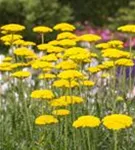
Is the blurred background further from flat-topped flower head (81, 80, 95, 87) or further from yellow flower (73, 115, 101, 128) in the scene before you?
yellow flower (73, 115, 101, 128)

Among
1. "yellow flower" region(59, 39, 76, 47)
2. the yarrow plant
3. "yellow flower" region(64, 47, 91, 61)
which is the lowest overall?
the yarrow plant

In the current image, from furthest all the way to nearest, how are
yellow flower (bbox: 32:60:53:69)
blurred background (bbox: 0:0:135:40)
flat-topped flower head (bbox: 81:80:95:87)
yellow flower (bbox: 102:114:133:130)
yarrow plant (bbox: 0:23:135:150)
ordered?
blurred background (bbox: 0:0:135:40), flat-topped flower head (bbox: 81:80:95:87), yellow flower (bbox: 32:60:53:69), yarrow plant (bbox: 0:23:135:150), yellow flower (bbox: 102:114:133:130)

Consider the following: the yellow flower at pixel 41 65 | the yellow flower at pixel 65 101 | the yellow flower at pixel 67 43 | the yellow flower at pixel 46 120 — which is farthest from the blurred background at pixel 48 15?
the yellow flower at pixel 46 120

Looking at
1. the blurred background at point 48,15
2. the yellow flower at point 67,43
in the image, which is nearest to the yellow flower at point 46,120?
the yellow flower at point 67,43

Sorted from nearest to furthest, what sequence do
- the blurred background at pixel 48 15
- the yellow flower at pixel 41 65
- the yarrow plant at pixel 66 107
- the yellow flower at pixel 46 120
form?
the yellow flower at pixel 46 120
the yarrow plant at pixel 66 107
the yellow flower at pixel 41 65
the blurred background at pixel 48 15

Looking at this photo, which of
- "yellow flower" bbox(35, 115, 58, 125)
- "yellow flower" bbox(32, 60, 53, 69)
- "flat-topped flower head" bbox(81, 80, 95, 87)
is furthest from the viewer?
"flat-topped flower head" bbox(81, 80, 95, 87)

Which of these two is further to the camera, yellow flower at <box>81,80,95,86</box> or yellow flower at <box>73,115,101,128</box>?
yellow flower at <box>81,80,95,86</box>

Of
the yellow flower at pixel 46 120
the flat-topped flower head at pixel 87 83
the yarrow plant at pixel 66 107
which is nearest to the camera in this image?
the yellow flower at pixel 46 120

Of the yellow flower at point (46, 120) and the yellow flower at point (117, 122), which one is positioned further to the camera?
the yellow flower at point (46, 120)

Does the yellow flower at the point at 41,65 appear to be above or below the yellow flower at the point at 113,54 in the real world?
below

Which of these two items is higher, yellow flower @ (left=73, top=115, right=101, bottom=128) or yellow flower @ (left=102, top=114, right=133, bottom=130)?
yellow flower @ (left=102, top=114, right=133, bottom=130)

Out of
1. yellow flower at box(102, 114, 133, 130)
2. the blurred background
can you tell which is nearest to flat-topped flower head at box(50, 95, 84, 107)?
yellow flower at box(102, 114, 133, 130)

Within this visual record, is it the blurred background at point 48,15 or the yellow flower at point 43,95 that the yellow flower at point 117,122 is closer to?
the yellow flower at point 43,95

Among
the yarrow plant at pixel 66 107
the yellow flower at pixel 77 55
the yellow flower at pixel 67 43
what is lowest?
the yarrow plant at pixel 66 107
